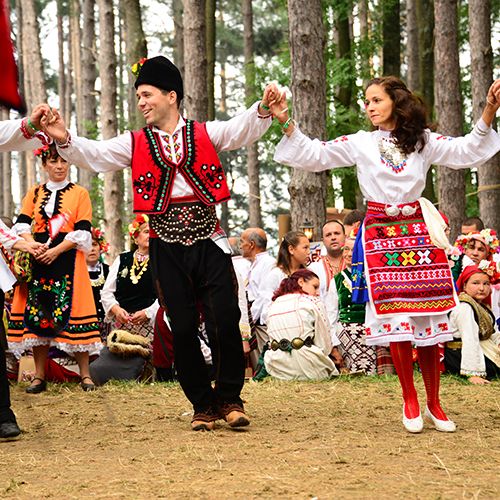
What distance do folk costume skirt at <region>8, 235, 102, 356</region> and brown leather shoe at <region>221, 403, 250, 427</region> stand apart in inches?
109

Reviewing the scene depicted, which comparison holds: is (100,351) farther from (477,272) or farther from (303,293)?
(477,272)

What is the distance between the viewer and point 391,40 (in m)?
19.7

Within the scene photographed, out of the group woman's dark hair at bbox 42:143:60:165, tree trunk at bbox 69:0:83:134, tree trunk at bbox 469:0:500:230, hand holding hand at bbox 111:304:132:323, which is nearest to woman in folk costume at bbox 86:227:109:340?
hand holding hand at bbox 111:304:132:323

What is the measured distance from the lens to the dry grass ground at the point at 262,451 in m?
3.72

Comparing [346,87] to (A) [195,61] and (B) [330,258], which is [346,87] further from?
(B) [330,258]

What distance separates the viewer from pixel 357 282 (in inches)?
215

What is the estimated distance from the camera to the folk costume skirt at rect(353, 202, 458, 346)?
209 inches

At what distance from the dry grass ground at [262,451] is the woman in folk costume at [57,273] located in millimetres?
760

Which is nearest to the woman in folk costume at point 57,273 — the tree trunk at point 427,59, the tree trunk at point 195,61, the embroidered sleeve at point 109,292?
the embroidered sleeve at point 109,292

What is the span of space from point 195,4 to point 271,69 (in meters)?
8.74

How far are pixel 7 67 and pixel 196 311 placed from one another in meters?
3.91

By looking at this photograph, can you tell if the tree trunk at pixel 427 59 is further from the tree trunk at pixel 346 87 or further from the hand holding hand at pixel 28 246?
the hand holding hand at pixel 28 246

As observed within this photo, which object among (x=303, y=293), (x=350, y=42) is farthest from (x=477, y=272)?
(x=350, y=42)

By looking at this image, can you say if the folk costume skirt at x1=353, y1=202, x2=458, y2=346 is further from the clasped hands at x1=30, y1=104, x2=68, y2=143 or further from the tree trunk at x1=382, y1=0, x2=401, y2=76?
the tree trunk at x1=382, y1=0, x2=401, y2=76
